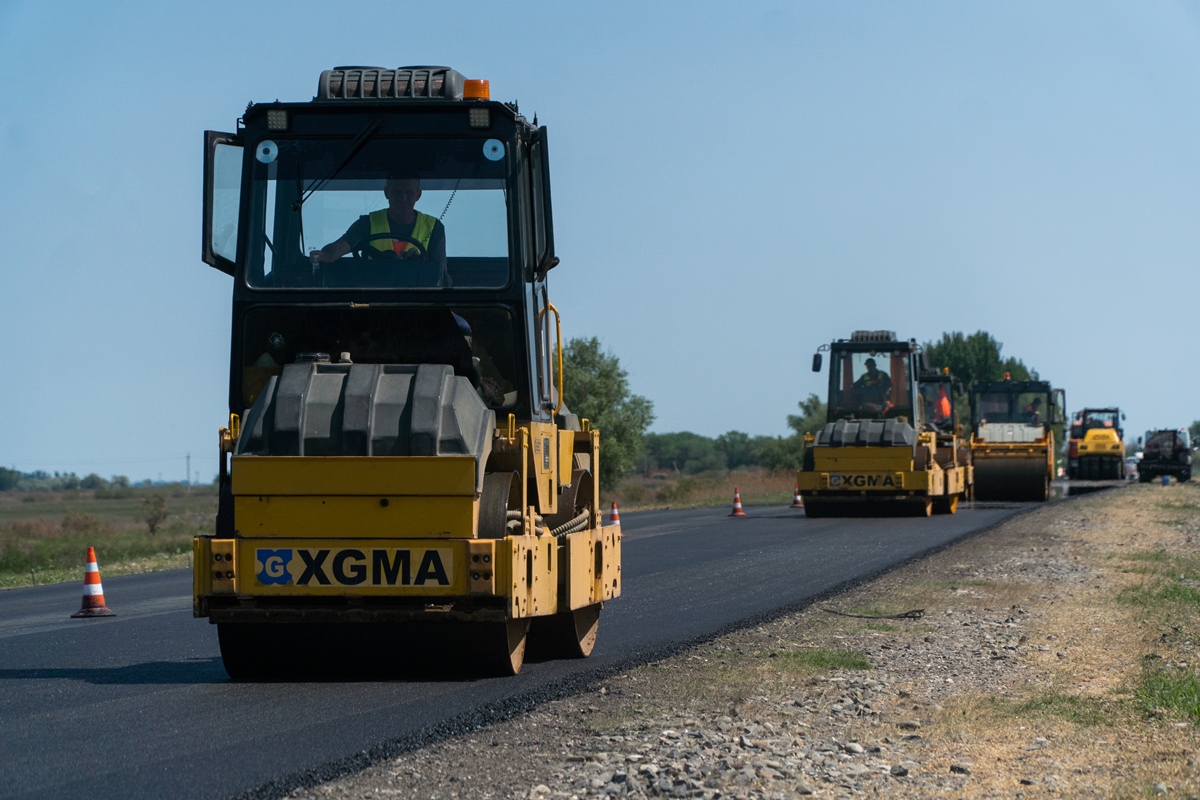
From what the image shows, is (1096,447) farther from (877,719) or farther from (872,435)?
(877,719)

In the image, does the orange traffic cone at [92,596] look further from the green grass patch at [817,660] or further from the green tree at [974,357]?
the green tree at [974,357]

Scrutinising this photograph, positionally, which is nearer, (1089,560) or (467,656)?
(467,656)

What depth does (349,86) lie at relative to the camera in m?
8.53

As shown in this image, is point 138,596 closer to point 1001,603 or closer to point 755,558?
point 755,558

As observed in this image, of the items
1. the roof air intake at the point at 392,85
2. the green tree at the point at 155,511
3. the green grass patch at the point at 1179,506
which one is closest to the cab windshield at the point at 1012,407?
the green grass patch at the point at 1179,506

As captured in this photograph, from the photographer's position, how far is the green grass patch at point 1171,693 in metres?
7.06

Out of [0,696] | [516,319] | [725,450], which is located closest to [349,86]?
[516,319]

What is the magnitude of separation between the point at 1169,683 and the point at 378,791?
4590 mm

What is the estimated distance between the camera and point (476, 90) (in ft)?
27.8

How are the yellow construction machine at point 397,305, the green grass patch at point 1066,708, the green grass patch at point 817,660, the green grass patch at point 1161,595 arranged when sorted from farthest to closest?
1. the green grass patch at point 1161,595
2. the green grass patch at point 817,660
3. the yellow construction machine at point 397,305
4. the green grass patch at point 1066,708

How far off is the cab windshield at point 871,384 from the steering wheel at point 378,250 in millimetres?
20367

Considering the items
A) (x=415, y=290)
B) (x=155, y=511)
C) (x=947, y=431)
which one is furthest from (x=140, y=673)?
(x=155, y=511)

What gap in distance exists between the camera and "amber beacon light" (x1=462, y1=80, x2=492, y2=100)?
8.45m

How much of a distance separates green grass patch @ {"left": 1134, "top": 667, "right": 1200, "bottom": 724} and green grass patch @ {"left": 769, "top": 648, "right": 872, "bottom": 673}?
1.62 m
